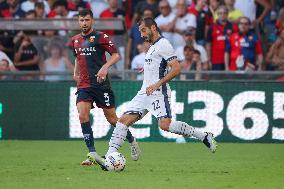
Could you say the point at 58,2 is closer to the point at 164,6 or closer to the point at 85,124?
the point at 164,6

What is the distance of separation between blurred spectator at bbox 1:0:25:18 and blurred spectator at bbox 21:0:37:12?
111mm

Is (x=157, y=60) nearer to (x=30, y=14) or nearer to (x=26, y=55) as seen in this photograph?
(x=26, y=55)

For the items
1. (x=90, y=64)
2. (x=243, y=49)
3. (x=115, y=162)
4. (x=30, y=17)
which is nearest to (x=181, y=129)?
(x=115, y=162)

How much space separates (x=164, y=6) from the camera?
21703 millimetres

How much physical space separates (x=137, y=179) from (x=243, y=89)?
790cm

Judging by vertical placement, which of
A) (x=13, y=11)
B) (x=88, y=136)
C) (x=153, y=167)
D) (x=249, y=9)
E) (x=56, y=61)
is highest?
(x=249, y=9)

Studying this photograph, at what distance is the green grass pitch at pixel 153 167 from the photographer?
1130cm

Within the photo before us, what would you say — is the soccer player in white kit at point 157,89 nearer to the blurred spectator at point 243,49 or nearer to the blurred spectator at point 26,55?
the blurred spectator at point 243,49

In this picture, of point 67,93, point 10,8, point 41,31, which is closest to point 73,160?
point 67,93

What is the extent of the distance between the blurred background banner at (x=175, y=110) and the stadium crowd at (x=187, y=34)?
2.16 ft

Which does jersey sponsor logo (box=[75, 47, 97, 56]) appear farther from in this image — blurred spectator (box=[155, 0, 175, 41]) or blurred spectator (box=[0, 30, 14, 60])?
blurred spectator (box=[155, 0, 175, 41])

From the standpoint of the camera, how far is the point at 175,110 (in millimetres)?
19359

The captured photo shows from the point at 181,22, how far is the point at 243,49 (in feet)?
5.72

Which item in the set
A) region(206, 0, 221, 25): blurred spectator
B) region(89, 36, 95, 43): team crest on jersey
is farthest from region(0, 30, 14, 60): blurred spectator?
region(89, 36, 95, 43): team crest on jersey
